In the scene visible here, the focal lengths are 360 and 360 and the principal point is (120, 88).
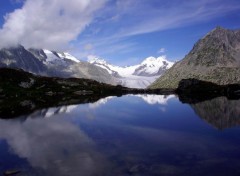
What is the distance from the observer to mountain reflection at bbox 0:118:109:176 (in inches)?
2120

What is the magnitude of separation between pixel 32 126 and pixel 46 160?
3773 cm

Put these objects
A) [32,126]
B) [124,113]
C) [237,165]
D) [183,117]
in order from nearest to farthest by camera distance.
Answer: [237,165] → [32,126] → [183,117] → [124,113]

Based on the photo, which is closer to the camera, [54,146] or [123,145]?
[123,145]

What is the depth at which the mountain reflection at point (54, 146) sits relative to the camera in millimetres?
53844

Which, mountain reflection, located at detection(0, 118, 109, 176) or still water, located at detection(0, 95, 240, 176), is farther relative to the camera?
mountain reflection, located at detection(0, 118, 109, 176)

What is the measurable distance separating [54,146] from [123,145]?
528 inches

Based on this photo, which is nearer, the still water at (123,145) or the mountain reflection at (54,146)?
the still water at (123,145)

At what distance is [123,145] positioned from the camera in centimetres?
6819

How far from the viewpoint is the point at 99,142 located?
72.1 m

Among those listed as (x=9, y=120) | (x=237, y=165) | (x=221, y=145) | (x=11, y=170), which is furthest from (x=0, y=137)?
(x=237, y=165)

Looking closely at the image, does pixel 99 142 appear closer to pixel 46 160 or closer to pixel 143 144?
pixel 143 144

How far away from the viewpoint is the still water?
51.7 m

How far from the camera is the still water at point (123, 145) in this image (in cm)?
5172

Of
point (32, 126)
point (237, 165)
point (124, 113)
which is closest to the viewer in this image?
point (237, 165)
